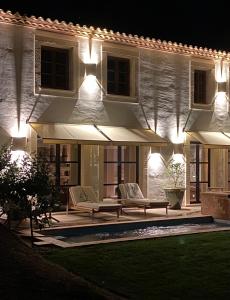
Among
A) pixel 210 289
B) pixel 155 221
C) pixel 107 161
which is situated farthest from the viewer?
pixel 107 161

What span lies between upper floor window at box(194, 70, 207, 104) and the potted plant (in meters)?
3.24

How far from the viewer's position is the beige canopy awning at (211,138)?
69.9ft

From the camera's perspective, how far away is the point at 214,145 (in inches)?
837

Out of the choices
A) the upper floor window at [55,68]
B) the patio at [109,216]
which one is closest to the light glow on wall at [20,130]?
the upper floor window at [55,68]

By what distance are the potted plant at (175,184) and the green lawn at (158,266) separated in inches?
261

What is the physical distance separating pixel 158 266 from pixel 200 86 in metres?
14.0

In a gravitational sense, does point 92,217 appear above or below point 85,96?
below

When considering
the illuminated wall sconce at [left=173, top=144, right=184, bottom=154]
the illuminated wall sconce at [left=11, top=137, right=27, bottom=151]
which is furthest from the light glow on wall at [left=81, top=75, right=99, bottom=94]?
the illuminated wall sconce at [left=173, top=144, right=184, bottom=154]

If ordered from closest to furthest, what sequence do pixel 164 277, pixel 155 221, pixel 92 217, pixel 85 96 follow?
pixel 164 277
pixel 155 221
pixel 92 217
pixel 85 96

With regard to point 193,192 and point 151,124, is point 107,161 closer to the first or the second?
point 151,124

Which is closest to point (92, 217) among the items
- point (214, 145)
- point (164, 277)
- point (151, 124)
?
point (151, 124)

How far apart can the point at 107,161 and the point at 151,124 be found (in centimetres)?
230

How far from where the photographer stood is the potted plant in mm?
20312

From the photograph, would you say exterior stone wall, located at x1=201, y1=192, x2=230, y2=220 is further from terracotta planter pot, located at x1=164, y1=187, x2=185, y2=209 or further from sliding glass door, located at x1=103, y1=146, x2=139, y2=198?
sliding glass door, located at x1=103, y1=146, x2=139, y2=198
